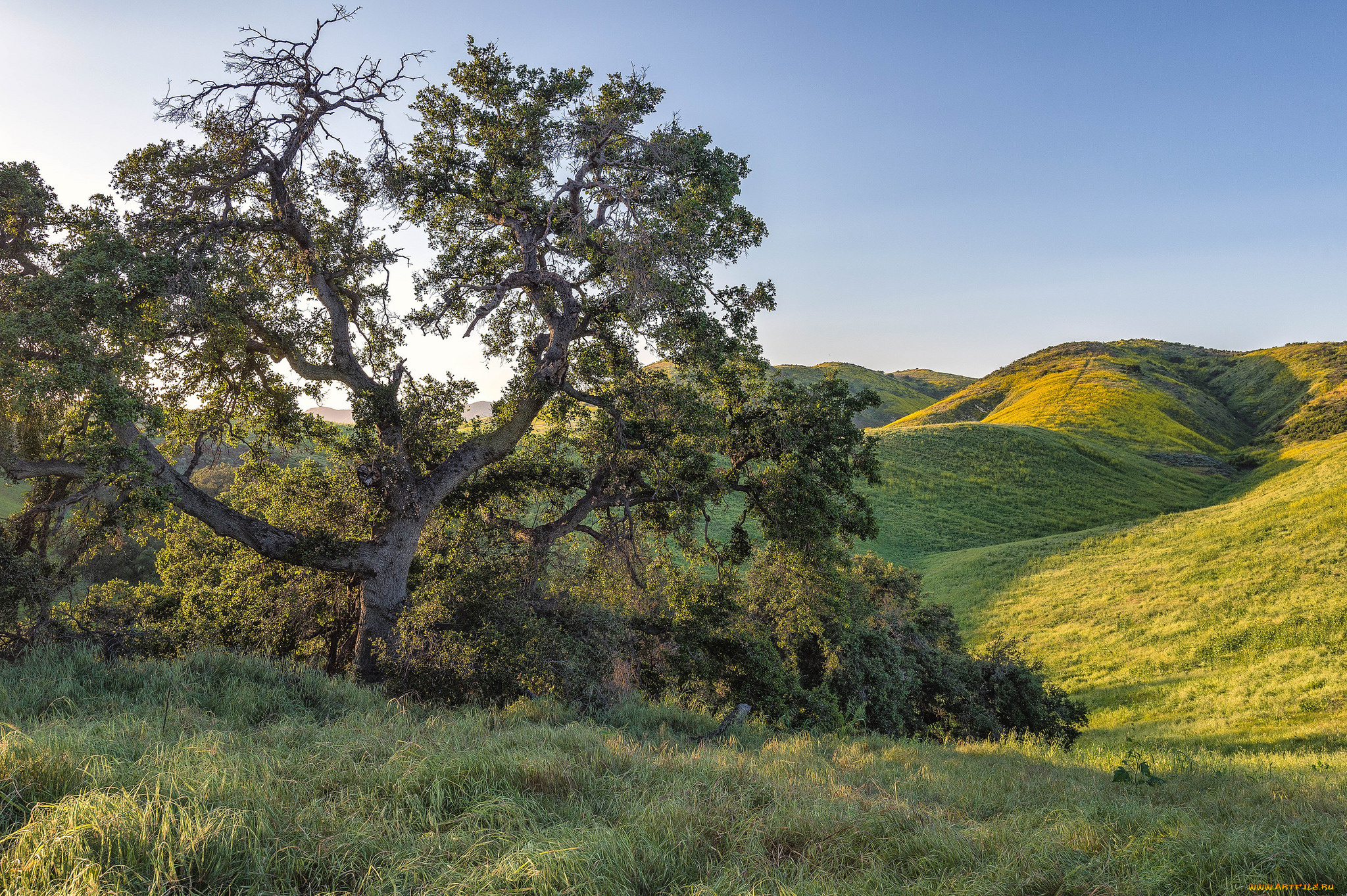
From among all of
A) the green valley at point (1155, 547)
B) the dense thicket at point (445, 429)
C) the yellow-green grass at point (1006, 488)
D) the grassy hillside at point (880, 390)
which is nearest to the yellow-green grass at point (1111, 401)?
the green valley at point (1155, 547)

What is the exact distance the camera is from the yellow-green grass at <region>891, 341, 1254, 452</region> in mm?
71562

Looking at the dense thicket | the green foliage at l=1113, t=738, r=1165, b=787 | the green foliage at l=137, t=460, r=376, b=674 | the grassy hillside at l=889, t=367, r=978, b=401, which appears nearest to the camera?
the green foliage at l=1113, t=738, r=1165, b=787

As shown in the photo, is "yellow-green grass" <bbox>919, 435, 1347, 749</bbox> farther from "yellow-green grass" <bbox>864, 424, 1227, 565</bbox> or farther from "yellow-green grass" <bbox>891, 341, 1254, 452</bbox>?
"yellow-green grass" <bbox>891, 341, 1254, 452</bbox>

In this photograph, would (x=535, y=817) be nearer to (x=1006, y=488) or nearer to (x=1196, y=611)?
(x=1196, y=611)

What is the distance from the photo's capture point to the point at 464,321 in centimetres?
1247

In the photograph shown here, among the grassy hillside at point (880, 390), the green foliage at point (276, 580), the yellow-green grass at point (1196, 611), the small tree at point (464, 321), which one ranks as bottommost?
the yellow-green grass at point (1196, 611)

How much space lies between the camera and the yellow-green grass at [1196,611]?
55.2ft

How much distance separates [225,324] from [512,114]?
6333mm

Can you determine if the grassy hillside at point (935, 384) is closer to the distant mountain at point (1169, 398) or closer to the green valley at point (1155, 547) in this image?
the distant mountain at point (1169, 398)

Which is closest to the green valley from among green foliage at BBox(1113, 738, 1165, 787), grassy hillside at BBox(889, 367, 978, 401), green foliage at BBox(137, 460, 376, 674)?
green foliage at BBox(1113, 738, 1165, 787)

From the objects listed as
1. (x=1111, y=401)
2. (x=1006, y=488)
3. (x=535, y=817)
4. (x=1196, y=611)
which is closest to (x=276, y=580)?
(x=535, y=817)

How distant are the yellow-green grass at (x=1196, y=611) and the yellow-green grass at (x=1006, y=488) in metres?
5.72

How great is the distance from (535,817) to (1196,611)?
29692mm

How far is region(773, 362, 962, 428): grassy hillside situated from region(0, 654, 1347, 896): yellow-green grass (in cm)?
10506
